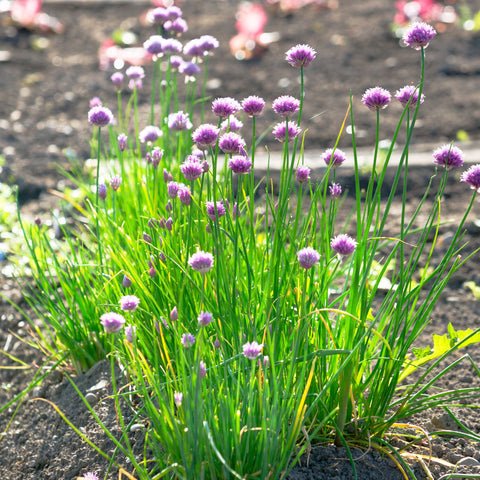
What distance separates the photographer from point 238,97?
5.33 m

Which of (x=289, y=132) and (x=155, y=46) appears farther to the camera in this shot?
(x=155, y=46)

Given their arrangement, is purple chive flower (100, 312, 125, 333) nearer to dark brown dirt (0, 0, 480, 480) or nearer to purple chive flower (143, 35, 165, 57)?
dark brown dirt (0, 0, 480, 480)

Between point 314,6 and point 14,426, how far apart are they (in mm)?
6846

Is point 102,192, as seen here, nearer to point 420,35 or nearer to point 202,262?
point 202,262

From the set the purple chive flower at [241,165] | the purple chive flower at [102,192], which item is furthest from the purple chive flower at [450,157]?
the purple chive flower at [102,192]

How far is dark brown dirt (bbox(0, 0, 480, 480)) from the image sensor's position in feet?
6.37

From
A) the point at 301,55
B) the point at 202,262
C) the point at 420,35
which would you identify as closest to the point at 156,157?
the point at 301,55

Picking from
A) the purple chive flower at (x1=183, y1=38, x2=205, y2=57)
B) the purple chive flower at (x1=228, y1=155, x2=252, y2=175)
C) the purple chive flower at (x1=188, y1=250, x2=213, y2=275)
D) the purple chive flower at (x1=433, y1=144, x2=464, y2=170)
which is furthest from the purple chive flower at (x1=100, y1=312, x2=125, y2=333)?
the purple chive flower at (x1=183, y1=38, x2=205, y2=57)

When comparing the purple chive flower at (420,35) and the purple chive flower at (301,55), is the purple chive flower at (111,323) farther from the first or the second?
the purple chive flower at (420,35)

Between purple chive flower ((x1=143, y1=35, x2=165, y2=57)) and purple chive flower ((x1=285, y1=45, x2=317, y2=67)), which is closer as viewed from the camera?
purple chive flower ((x1=285, y1=45, x2=317, y2=67))

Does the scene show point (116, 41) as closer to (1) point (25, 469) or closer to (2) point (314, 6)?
(2) point (314, 6)

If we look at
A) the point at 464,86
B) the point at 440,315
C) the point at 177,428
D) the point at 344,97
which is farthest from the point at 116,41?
the point at 177,428

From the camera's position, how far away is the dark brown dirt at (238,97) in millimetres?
1941

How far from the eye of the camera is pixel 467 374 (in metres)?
2.30
